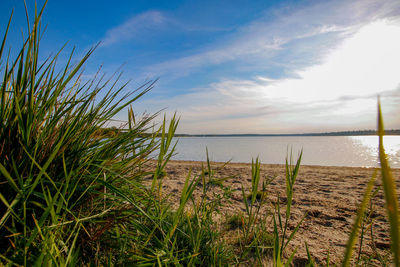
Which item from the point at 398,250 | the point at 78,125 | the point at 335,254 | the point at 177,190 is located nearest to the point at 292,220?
the point at 335,254

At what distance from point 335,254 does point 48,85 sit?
2.54 m

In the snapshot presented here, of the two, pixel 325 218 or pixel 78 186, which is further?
pixel 325 218

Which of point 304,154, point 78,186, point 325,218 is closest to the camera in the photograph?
point 78,186

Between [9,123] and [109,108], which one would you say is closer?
[9,123]

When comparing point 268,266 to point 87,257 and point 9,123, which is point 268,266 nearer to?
point 87,257

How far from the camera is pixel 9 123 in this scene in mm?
992

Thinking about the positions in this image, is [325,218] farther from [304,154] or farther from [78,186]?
[304,154]

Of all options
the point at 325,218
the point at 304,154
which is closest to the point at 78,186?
the point at 325,218

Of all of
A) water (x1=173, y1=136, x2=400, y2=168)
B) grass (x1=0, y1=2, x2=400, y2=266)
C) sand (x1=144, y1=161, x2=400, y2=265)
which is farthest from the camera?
water (x1=173, y1=136, x2=400, y2=168)

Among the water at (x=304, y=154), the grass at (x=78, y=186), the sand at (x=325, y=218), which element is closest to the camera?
the grass at (x=78, y=186)

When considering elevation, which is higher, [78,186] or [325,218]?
[78,186]

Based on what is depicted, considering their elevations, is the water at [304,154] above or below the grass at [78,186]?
below

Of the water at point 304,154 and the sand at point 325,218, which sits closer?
the sand at point 325,218

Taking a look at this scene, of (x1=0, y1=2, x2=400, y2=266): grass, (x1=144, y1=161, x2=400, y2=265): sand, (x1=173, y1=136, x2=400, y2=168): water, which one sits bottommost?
(x1=173, y1=136, x2=400, y2=168): water
